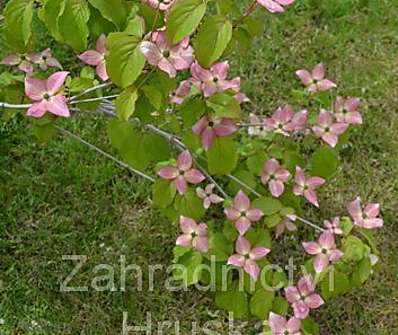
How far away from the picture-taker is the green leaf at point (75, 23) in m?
1.32

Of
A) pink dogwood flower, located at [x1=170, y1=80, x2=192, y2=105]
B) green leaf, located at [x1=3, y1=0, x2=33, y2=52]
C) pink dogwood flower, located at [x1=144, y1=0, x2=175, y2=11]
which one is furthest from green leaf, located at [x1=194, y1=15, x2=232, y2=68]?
pink dogwood flower, located at [x1=170, y1=80, x2=192, y2=105]

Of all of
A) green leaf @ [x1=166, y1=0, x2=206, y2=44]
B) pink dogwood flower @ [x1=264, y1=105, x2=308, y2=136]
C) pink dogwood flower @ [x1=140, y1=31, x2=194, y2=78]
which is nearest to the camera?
green leaf @ [x1=166, y1=0, x2=206, y2=44]

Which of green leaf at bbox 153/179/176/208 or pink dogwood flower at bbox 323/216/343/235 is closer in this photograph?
green leaf at bbox 153/179/176/208

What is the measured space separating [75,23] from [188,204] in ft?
2.17

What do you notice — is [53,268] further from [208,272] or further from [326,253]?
[326,253]

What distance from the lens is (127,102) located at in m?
1.34

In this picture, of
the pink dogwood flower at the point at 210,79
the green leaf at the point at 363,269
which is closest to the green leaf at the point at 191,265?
the green leaf at the point at 363,269

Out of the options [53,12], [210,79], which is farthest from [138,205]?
[53,12]

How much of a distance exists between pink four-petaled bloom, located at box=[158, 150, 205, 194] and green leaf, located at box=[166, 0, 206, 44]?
25.2 inches

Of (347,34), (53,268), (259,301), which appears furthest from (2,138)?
(347,34)

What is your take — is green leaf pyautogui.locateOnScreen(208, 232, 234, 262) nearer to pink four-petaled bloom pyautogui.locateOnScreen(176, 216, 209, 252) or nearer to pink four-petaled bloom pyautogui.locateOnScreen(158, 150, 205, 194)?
pink four-petaled bloom pyautogui.locateOnScreen(176, 216, 209, 252)

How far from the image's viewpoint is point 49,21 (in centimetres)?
137

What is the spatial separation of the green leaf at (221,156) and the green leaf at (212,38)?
40 cm

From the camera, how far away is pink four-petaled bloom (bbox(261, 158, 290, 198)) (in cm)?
191
